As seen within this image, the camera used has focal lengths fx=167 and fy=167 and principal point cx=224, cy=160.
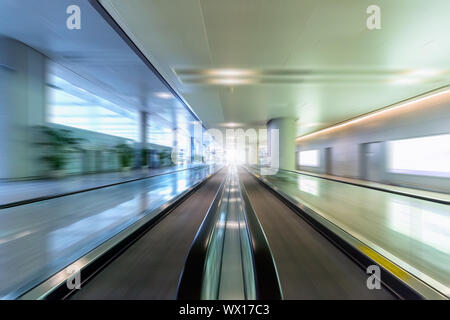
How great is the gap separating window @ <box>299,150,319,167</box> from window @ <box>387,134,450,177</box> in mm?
9829

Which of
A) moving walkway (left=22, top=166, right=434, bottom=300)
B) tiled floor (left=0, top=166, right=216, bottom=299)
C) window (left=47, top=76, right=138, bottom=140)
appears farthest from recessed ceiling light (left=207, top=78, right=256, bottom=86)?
window (left=47, top=76, right=138, bottom=140)

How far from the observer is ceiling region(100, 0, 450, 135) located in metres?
3.46

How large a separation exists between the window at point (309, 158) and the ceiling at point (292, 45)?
13.2 metres

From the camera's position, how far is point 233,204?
5023 mm

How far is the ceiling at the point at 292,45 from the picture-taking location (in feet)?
11.3

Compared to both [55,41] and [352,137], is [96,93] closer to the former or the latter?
[55,41]

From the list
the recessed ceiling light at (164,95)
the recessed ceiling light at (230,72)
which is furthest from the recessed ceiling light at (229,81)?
the recessed ceiling light at (164,95)

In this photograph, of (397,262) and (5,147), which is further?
(5,147)

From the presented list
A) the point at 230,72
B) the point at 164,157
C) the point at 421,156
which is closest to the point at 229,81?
the point at 230,72

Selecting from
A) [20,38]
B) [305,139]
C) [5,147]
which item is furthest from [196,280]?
[305,139]

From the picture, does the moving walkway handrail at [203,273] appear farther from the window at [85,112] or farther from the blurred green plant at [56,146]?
the window at [85,112]

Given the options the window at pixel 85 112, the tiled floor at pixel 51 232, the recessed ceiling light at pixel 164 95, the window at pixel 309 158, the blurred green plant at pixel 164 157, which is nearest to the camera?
the tiled floor at pixel 51 232

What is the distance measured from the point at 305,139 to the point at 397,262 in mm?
23004

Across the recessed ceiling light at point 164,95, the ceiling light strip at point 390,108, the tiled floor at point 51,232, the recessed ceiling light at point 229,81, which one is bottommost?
the tiled floor at point 51,232
